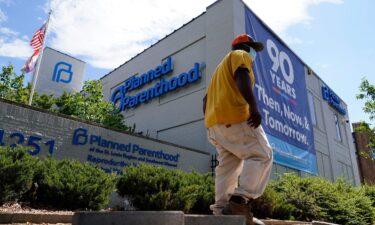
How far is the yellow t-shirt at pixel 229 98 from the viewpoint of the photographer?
2.93 meters

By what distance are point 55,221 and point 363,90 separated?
21.0 m

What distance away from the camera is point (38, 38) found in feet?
45.6

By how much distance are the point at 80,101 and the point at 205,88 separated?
259 inches

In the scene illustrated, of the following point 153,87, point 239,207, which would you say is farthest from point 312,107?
point 239,207

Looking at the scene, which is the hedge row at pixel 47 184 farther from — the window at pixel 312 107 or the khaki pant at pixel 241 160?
the window at pixel 312 107

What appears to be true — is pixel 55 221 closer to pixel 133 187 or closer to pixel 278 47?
pixel 133 187

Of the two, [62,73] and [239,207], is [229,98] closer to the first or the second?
[239,207]

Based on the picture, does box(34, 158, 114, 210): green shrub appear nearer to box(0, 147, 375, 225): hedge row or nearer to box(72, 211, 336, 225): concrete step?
box(0, 147, 375, 225): hedge row

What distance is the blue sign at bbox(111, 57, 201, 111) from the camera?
15.4 metres

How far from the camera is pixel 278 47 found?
1755cm

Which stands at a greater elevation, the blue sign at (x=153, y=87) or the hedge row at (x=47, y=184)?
the blue sign at (x=153, y=87)

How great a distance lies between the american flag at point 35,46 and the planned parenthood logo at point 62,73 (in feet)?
24.7

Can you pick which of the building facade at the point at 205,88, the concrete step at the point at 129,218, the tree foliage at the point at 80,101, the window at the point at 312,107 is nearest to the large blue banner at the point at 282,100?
the building facade at the point at 205,88

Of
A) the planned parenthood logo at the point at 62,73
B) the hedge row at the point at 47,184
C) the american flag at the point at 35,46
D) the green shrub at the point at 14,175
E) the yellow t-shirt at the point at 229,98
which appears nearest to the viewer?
the yellow t-shirt at the point at 229,98
